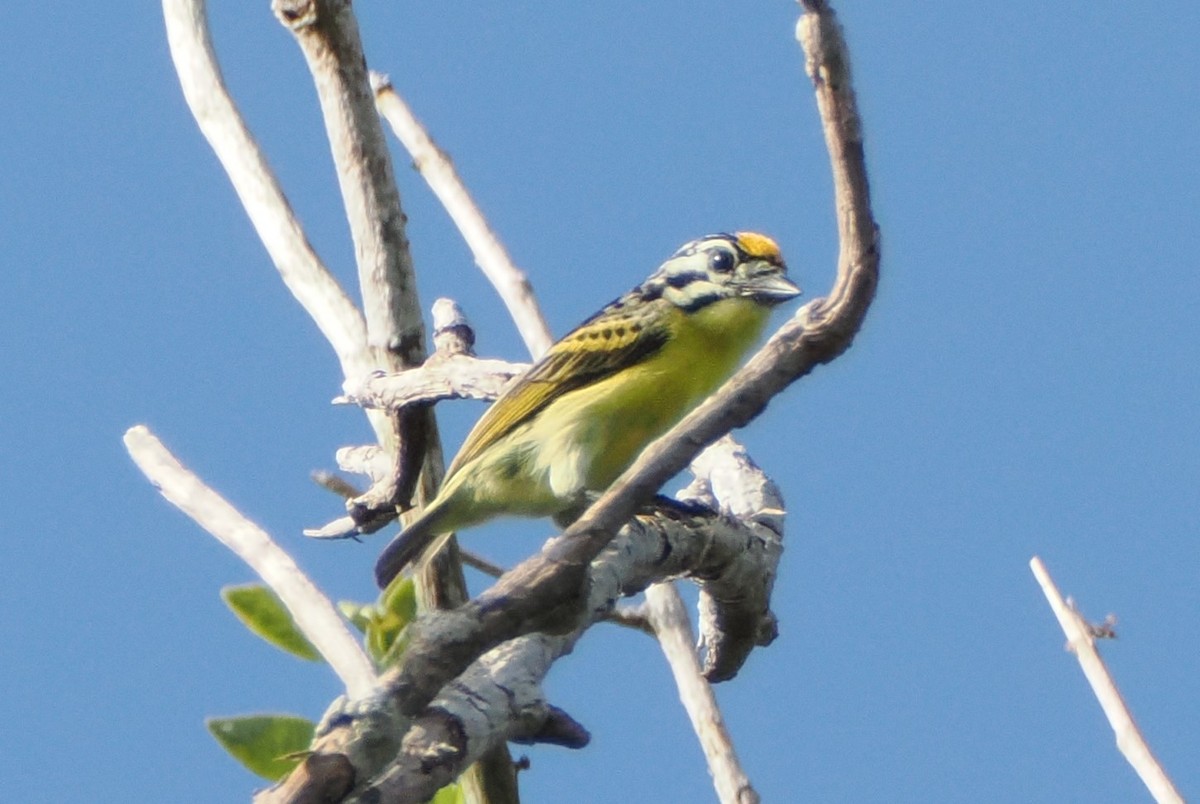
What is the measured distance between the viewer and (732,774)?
13.7 ft

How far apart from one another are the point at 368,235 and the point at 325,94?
1.26 ft

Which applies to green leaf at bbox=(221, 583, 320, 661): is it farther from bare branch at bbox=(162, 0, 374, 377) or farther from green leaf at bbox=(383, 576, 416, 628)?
bare branch at bbox=(162, 0, 374, 377)

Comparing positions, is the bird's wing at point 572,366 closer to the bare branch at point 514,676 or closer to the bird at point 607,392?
the bird at point 607,392

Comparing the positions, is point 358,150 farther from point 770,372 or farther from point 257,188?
point 770,372

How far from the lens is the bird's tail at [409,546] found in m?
4.73

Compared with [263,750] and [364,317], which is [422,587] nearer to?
[364,317]

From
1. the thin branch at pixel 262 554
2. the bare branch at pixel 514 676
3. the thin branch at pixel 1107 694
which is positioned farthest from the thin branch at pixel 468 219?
the thin branch at pixel 1107 694

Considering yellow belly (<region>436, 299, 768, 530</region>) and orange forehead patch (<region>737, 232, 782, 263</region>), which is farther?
orange forehead patch (<region>737, 232, 782, 263</region>)

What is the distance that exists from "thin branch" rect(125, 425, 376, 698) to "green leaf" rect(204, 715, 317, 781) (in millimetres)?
139

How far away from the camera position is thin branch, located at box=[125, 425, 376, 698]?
336 cm

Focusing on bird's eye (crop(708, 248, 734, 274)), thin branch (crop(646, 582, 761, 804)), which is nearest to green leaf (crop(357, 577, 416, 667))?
thin branch (crop(646, 582, 761, 804))

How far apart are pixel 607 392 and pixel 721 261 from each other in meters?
0.67

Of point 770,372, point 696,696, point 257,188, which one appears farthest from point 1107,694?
point 257,188

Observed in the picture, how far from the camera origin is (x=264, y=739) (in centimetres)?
301
